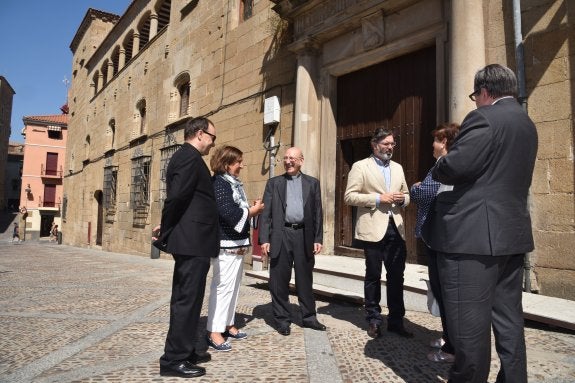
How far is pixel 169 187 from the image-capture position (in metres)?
2.60

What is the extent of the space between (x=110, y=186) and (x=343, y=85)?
40.9 ft

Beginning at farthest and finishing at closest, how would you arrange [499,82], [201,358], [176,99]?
1. [176,99]
2. [201,358]
3. [499,82]

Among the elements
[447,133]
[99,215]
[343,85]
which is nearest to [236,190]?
[447,133]

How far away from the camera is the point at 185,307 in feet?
8.28

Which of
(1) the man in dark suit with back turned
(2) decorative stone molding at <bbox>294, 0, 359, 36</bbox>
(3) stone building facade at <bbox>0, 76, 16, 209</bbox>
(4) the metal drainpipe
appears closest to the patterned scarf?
(1) the man in dark suit with back turned

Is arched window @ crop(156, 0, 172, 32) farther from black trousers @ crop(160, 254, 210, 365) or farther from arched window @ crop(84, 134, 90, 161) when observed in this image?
black trousers @ crop(160, 254, 210, 365)

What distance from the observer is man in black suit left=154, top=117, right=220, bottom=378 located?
8.11 feet

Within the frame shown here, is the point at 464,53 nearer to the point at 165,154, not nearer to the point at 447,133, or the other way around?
the point at 447,133

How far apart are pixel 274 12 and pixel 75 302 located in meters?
6.41

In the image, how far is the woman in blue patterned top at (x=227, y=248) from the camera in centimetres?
304

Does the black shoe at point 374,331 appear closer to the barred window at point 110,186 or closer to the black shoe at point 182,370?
the black shoe at point 182,370

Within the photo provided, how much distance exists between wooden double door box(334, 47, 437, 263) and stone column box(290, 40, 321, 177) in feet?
1.37

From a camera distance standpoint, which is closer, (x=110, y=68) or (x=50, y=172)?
(x=110, y=68)

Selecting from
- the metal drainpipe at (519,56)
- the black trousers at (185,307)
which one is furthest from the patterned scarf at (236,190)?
the metal drainpipe at (519,56)
